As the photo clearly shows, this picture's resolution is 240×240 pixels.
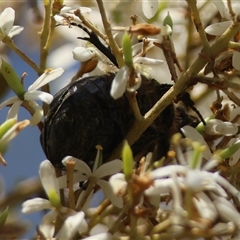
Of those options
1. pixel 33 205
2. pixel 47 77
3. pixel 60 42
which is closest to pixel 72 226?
pixel 33 205

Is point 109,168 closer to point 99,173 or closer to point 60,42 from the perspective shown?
point 99,173

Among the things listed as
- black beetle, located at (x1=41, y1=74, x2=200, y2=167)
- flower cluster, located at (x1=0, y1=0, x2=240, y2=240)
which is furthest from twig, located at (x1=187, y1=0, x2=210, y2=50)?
black beetle, located at (x1=41, y1=74, x2=200, y2=167)

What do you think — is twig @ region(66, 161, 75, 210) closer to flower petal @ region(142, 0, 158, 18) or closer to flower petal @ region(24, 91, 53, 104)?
flower petal @ region(24, 91, 53, 104)

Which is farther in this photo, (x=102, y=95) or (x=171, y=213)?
(x=102, y=95)

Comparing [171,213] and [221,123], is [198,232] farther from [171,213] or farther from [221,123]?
[221,123]

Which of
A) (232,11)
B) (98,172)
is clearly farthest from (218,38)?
(98,172)

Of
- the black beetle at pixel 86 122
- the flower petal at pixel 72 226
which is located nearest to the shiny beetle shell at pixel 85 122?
the black beetle at pixel 86 122
